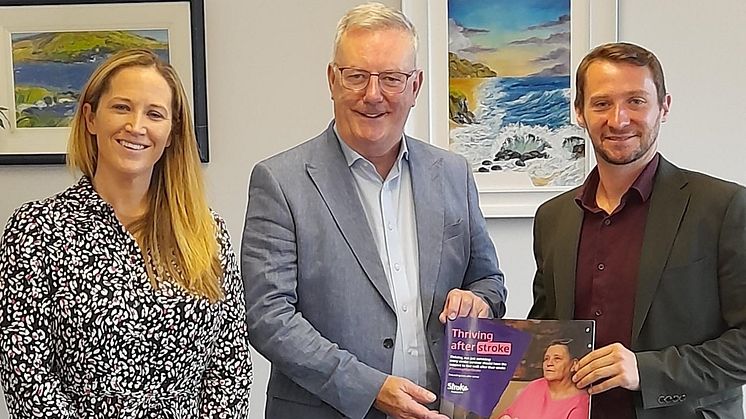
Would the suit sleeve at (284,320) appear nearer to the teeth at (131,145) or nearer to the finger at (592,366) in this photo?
the teeth at (131,145)

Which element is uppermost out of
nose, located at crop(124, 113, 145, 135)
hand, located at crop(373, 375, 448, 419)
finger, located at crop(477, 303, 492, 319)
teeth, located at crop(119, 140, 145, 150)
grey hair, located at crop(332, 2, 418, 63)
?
grey hair, located at crop(332, 2, 418, 63)

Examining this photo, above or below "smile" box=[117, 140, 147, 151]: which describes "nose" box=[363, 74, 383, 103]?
above

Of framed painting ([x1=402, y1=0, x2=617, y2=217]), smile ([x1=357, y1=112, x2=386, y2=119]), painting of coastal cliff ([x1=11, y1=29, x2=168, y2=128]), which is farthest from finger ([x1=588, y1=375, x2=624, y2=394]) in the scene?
painting of coastal cliff ([x1=11, y1=29, x2=168, y2=128])

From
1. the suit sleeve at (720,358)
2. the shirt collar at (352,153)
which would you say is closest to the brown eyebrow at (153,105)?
the shirt collar at (352,153)

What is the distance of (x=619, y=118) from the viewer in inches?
67.9

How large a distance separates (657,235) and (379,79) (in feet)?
2.08

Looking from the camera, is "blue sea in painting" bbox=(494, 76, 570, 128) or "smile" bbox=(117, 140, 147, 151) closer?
"smile" bbox=(117, 140, 147, 151)

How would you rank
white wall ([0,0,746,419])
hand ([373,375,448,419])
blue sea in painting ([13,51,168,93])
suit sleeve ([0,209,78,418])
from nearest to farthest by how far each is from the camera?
1. suit sleeve ([0,209,78,418])
2. hand ([373,375,448,419])
3. white wall ([0,0,746,419])
4. blue sea in painting ([13,51,168,93])

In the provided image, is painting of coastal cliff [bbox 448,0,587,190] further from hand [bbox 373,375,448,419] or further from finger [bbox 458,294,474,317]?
hand [bbox 373,375,448,419]

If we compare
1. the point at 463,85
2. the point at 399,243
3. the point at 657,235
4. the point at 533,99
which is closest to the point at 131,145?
the point at 399,243

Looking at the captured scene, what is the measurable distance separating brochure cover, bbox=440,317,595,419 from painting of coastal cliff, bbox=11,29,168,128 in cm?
169

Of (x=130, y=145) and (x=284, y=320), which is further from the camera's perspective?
(x=284, y=320)

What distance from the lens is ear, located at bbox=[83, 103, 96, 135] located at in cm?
168

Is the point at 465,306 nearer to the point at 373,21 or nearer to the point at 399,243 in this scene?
the point at 399,243
